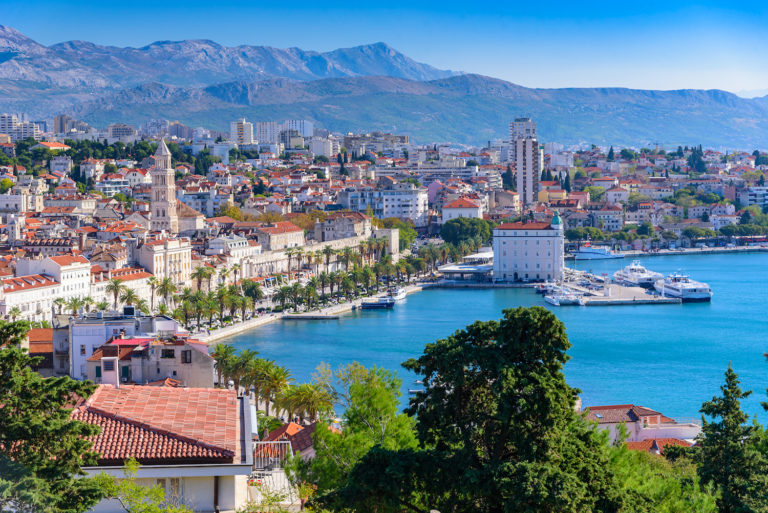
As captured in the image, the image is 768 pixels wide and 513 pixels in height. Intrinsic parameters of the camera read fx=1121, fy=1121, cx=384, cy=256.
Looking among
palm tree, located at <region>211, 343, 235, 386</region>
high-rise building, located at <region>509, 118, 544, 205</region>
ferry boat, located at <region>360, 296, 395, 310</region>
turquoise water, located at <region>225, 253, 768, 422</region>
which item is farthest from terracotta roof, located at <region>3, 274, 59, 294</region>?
high-rise building, located at <region>509, 118, 544, 205</region>

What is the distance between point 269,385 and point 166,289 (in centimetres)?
1367

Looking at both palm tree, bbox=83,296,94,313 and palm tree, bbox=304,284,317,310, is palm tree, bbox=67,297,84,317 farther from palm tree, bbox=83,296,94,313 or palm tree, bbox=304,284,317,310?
palm tree, bbox=304,284,317,310

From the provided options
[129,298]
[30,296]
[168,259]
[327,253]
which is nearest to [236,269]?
[168,259]

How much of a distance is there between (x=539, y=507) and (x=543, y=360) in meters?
0.75

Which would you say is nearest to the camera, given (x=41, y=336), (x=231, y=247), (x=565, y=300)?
(x=41, y=336)

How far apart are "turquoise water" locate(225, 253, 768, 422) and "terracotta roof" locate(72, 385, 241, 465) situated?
46.0 feet

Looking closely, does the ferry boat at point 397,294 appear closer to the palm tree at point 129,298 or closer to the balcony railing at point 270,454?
the palm tree at point 129,298

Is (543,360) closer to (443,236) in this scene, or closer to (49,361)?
(49,361)

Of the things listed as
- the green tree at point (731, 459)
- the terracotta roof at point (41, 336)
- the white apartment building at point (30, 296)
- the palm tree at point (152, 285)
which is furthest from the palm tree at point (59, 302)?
the green tree at point (731, 459)

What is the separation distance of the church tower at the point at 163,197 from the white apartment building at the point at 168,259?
587 centimetres

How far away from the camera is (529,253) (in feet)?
141

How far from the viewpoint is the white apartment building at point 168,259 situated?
31281 millimetres

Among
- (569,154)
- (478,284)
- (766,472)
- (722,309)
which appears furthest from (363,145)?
(766,472)

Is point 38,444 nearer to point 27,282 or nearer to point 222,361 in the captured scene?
point 222,361
